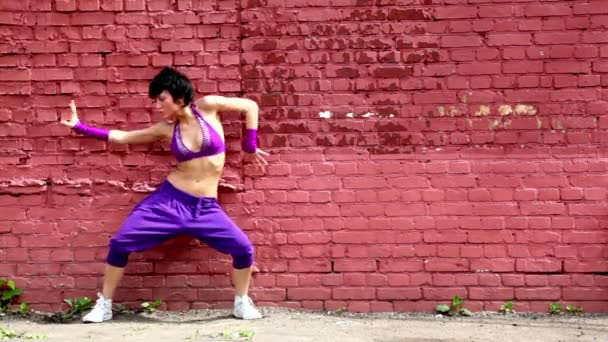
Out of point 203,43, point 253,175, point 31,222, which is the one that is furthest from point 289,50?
point 31,222

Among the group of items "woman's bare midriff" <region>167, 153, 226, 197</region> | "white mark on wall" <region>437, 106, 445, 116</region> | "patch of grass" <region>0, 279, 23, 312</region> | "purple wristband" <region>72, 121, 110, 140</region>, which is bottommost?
"patch of grass" <region>0, 279, 23, 312</region>

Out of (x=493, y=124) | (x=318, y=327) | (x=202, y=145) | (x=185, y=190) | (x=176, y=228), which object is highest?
(x=493, y=124)

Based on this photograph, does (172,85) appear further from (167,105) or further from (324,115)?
(324,115)

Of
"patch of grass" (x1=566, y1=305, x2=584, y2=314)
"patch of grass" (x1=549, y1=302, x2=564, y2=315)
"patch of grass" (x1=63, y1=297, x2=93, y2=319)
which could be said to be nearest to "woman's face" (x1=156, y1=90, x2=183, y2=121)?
"patch of grass" (x1=63, y1=297, x2=93, y2=319)

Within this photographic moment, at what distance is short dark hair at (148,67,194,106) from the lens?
4.91 m

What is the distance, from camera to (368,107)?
206 inches

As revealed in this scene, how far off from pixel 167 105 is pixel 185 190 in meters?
0.60

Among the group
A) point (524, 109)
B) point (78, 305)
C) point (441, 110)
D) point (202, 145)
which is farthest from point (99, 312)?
point (524, 109)

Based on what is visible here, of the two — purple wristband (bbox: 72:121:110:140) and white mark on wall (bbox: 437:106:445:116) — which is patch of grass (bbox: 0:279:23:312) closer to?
purple wristband (bbox: 72:121:110:140)

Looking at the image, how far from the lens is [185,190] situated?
503 cm

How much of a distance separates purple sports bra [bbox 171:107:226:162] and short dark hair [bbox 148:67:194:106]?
0.18m

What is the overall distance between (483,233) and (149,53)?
2726 millimetres

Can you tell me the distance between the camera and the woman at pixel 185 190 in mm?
4961

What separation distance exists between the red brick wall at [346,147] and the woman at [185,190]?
0.63 feet
